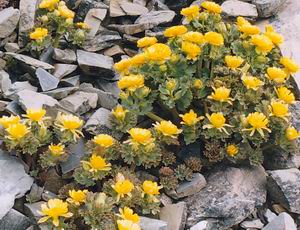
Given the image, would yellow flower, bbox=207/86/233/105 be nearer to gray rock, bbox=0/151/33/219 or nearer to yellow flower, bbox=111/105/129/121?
yellow flower, bbox=111/105/129/121

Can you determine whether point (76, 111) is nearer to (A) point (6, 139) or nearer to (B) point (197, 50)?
(A) point (6, 139)

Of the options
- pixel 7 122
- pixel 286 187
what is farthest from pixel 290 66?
pixel 7 122

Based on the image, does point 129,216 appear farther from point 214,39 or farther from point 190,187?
point 214,39

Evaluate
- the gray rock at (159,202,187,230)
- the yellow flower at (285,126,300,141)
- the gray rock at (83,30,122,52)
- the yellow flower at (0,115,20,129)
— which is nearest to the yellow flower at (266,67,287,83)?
the yellow flower at (285,126,300,141)

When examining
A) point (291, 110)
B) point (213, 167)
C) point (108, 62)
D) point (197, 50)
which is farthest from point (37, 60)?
point (291, 110)

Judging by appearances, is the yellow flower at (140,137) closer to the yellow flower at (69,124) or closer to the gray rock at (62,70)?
the yellow flower at (69,124)
